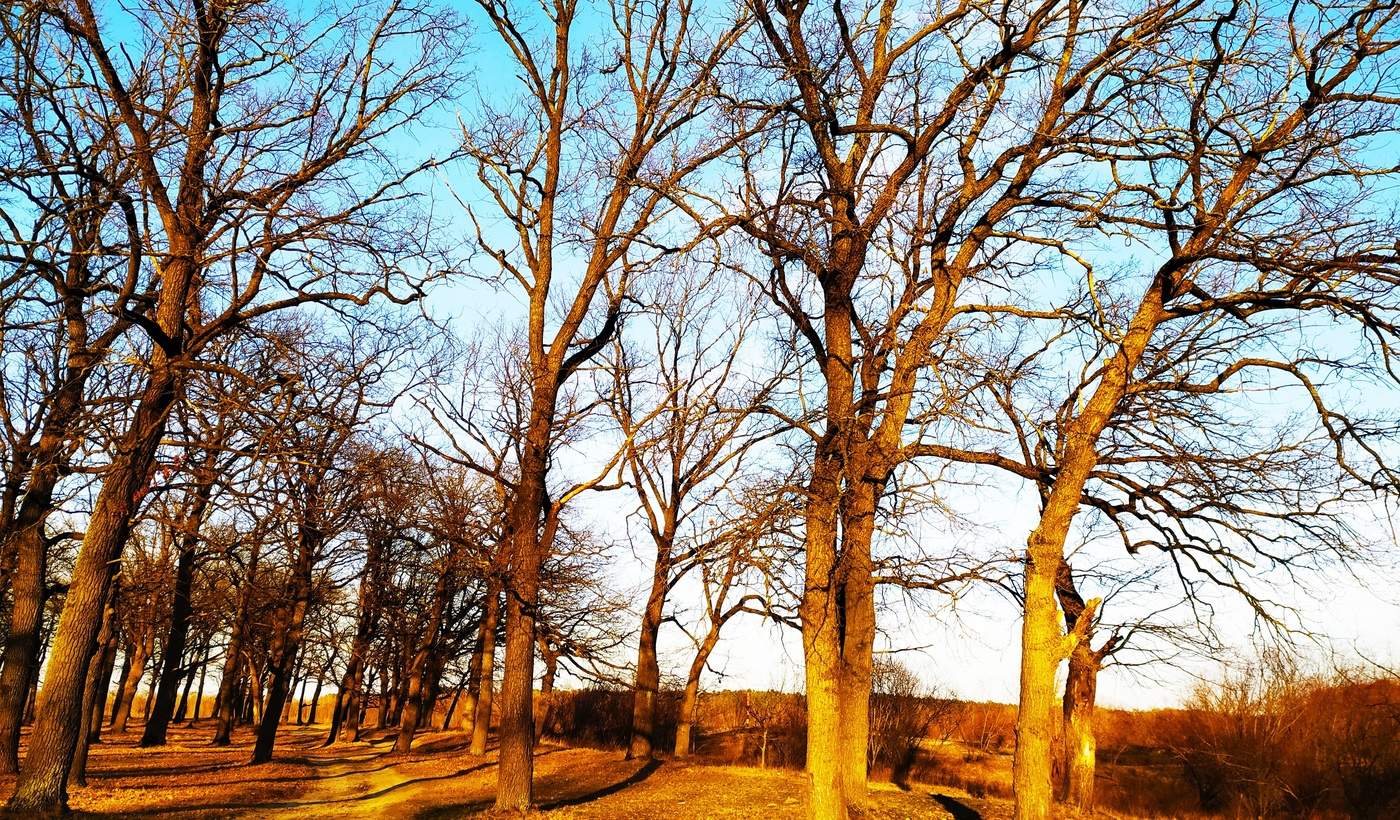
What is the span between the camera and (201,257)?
484 inches

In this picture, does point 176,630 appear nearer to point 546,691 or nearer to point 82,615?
point 546,691

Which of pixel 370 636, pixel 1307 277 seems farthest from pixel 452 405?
pixel 370 636

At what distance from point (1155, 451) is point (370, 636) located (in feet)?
78.6

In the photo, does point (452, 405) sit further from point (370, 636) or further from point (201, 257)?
point (370, 636)

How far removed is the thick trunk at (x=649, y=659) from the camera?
23.1 meters

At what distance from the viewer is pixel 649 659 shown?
2375cm

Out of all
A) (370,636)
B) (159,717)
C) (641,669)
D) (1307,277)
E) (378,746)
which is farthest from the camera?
(378,746)

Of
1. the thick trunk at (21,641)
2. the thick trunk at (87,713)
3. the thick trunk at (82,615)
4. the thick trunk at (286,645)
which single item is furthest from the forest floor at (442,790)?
the thick trunk at (21,641)

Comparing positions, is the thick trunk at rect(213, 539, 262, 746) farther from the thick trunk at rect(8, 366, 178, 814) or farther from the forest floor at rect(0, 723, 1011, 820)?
the thick trunk at rect(8, 366, 178, 814)

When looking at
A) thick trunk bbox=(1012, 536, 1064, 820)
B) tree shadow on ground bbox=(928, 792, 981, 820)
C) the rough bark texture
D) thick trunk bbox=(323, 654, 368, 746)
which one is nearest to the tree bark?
the rough bark texture

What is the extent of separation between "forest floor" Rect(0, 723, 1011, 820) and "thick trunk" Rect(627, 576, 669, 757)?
3.69 ft

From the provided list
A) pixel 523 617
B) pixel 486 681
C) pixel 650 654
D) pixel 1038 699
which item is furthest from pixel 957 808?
pixel 486 681

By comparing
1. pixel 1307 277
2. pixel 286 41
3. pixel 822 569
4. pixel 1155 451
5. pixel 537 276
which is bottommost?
pixel 822 569

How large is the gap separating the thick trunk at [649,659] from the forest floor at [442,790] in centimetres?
112
